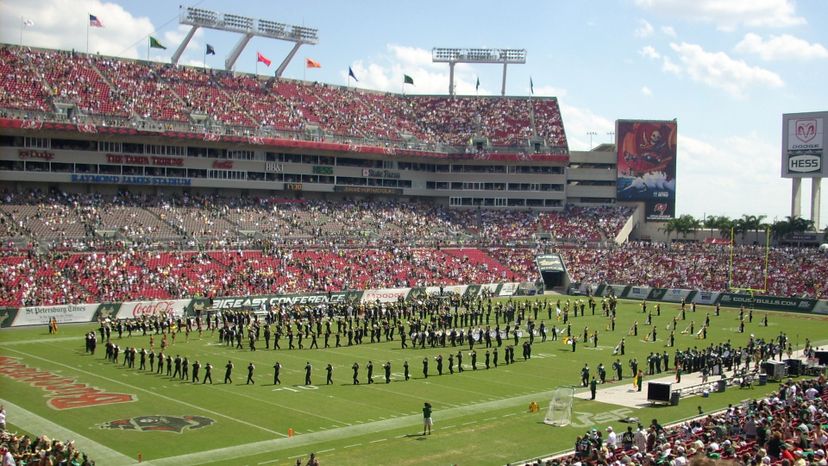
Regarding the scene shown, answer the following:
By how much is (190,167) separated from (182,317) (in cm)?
2401

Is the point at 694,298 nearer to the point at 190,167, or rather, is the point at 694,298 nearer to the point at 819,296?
the point at 819,296

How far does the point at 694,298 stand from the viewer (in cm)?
6719

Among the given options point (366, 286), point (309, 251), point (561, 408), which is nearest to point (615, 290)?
point (366, 286)

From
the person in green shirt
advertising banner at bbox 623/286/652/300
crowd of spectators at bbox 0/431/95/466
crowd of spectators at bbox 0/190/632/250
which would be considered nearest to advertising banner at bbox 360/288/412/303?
crowd of spectators at bbox 0/190/632/250

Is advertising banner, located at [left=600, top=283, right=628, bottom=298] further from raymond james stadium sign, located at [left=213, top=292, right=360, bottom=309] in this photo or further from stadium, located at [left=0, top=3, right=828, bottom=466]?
raymond james stadium sign, located at [left=213, top=292, right=360, bottom=309]

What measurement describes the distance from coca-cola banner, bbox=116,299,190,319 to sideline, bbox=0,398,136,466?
2114 centimetres

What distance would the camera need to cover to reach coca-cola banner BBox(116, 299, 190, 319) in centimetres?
4956

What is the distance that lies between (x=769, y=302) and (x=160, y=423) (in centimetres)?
5039

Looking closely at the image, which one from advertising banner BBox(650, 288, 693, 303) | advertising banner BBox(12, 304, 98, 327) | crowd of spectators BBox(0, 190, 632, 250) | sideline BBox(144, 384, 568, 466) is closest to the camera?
sideline BBox(144, 384, 568, 466)

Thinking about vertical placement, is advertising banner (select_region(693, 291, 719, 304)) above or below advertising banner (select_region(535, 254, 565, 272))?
below

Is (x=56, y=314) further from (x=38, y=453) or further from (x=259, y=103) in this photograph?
(x=259, y=103)

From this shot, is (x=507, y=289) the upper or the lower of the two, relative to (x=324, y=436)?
upper

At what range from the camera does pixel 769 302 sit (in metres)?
63.6

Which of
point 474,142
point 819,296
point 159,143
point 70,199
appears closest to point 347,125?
point 474,142
